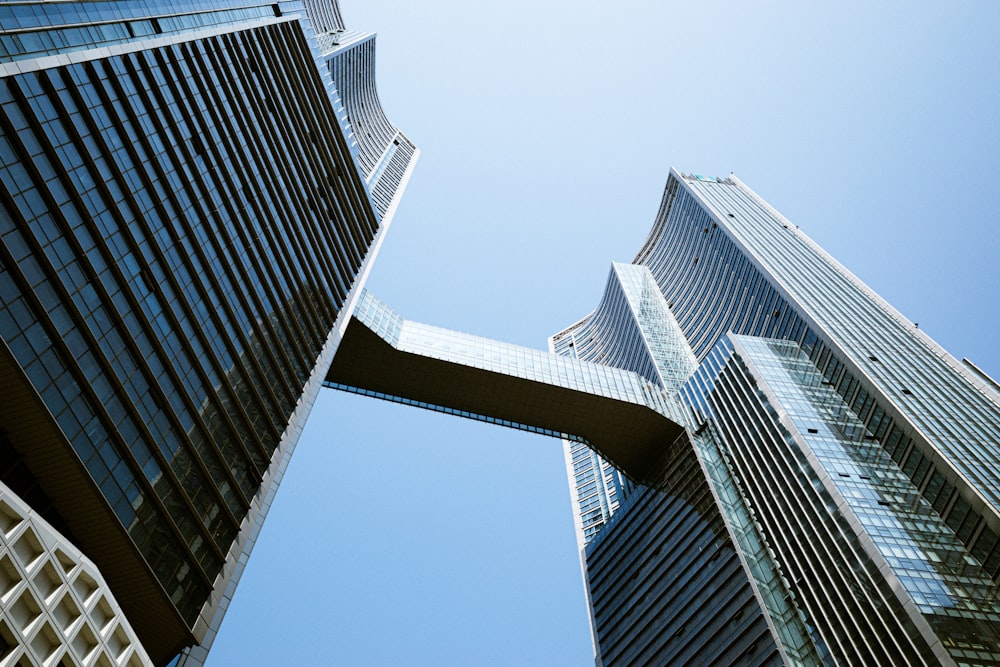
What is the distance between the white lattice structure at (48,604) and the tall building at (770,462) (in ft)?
138

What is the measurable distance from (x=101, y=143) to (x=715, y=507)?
56.7m

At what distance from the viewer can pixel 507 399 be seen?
3418 inches

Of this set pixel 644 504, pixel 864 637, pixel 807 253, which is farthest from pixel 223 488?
pixel 807 253

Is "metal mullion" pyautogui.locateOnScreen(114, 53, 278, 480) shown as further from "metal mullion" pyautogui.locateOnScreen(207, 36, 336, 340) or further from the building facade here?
the building facade

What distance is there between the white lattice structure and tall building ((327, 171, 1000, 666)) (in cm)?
4195

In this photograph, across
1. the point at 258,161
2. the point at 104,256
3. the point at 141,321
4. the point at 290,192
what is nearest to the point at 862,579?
the point at 141,321

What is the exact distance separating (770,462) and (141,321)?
2062 inches

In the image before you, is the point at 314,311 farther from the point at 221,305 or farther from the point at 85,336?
the point at 85,336

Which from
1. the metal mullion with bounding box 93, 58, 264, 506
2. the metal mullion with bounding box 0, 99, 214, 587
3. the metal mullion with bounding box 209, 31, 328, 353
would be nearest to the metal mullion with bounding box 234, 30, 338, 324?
the metal mullion with bounding box 209, 31, 328, 353

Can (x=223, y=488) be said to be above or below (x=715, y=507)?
above

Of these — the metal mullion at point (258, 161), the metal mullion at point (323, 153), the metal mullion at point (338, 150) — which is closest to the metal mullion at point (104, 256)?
the metal mullion at point (258, 161)

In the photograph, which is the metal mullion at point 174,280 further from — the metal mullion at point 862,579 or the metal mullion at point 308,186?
the metal mullion at point 862,579

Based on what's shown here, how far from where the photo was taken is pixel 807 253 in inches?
4114

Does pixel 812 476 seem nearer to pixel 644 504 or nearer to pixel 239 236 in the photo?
pixel 644 504
